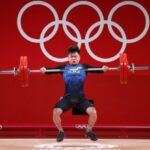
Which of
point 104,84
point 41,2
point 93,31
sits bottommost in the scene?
point 104,84

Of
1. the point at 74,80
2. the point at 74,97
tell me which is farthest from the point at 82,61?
the point at 74,97

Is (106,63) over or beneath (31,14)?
beneath

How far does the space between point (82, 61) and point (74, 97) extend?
1.98 metres

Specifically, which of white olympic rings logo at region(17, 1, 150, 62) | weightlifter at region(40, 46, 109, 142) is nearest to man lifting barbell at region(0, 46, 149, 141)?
weightlifter at region(40, 46, 109, 142)

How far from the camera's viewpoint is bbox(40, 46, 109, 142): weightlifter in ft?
18.6

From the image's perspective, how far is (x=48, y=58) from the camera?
765 centimetres

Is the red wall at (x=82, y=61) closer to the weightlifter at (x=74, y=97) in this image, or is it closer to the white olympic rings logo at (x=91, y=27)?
the white olympic rings logo at (x=91, y=27)

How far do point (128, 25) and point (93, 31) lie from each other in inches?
23.2

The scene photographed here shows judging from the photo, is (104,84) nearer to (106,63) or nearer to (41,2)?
(106,63)

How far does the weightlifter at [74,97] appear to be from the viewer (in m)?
5.66

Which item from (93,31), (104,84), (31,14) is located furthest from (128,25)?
(31,14)

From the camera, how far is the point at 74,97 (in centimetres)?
572

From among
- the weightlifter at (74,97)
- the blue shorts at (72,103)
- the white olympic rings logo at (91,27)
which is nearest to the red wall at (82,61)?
the white olympic rings logo at (91,27)

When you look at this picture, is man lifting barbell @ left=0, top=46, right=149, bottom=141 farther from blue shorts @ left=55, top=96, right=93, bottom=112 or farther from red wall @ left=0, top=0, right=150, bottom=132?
red wall @ left=0, top=0, right=150, bottom=132
